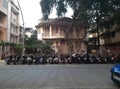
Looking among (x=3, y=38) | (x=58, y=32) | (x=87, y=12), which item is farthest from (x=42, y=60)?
(x=58, y=32)

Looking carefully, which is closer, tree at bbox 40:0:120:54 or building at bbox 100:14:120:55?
tree at bbox 40:0:120:54

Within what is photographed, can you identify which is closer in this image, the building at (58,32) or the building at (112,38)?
the building at (112,38)

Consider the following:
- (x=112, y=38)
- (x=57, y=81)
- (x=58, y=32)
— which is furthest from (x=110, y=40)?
(x=57, y=81)

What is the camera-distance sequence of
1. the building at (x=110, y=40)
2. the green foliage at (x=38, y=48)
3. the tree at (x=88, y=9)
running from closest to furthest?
the tree at (x=88, y=9) → the building at (x=110, y=40) → the green foliage at (x=38, y=48)

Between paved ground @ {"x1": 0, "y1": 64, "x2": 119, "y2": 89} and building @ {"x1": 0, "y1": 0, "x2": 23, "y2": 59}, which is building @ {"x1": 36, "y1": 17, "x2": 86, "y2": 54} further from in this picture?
paved ground @ {"x1": 0, "y1": 64, "x2": 119, "y2": 89}

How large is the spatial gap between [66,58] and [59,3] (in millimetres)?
10433

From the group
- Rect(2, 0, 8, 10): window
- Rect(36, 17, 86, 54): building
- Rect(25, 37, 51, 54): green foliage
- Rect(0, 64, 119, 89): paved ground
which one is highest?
Rect(2, 0, 8, 10): window

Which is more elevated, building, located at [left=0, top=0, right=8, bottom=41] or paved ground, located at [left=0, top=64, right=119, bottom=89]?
building, located at [left=0, top=0, right=8, bottom=41]

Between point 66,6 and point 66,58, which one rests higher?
point 66,6

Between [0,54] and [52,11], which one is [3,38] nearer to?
[0,54]

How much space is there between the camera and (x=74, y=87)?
11047 mm

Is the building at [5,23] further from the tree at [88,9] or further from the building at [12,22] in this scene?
the tree at [88,9]

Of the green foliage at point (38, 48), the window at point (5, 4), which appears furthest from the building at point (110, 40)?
the window at point (5, 4)

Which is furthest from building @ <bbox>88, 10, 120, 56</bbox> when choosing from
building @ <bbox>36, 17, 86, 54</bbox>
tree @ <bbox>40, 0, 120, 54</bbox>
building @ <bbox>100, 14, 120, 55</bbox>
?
tree @ <bbox>40, 0, 120, 54</bbox>
